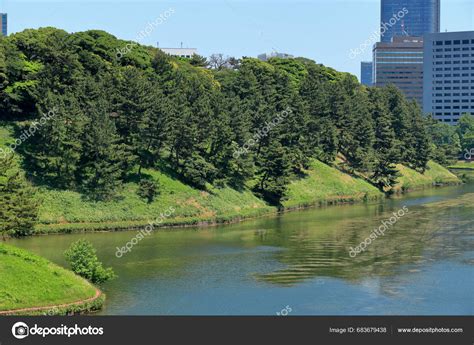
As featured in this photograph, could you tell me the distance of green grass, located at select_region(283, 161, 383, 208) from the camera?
114 meters

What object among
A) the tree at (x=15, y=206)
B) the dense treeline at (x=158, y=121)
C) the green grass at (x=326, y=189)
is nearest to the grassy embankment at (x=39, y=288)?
the tree at (x=15, y=206)

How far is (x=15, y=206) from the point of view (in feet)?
240

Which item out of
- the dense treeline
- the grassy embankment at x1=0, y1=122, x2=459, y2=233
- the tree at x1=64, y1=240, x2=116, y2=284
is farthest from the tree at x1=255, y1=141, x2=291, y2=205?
the tree at x1=64, y1=240, x2=116, y2=284

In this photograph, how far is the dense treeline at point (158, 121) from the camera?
90562 millimetres

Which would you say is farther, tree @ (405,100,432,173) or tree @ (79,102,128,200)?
tree @ (405,100,432,173)

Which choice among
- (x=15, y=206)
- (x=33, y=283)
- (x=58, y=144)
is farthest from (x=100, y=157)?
(x=33, y=283)

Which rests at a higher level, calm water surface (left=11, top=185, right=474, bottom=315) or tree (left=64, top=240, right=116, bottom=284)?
tree (left=64, top=240, right=116, bottom=284)

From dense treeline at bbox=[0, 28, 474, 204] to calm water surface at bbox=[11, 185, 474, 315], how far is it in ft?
37.6

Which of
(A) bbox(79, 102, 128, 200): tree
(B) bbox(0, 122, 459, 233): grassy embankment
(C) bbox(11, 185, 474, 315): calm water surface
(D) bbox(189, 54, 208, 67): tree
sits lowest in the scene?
(C) bbox(11, 185, 474, 315): calm water surface

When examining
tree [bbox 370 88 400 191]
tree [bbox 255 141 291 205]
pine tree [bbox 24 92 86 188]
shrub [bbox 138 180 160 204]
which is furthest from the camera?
tree [bbox 370 88 400 191]

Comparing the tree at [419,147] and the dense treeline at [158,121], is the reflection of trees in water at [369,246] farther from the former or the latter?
the tree at [419,147]

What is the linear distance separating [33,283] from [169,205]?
45.0 metres

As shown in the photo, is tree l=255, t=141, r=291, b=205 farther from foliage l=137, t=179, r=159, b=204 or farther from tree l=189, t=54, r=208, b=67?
tree l=189, t=54, r=208, b=67

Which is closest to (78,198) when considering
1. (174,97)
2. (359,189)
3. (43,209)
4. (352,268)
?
(43,209)
